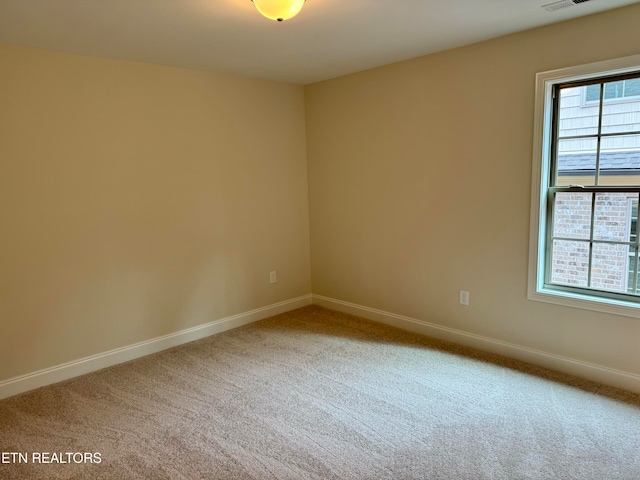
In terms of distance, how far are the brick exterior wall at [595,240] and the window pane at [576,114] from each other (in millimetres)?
422

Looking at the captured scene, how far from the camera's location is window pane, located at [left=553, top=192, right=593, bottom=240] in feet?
9.60

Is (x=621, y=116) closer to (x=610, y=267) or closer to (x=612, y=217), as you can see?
(x=612, y=217)

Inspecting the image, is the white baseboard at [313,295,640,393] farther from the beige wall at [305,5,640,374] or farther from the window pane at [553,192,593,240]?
the window pane at [553,192,593,240]

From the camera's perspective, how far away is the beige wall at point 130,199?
9.61ft

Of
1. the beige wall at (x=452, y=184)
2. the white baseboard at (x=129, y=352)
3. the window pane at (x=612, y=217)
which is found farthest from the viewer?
the white baseboard at (x=129, y=352)

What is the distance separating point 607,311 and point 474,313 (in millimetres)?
927

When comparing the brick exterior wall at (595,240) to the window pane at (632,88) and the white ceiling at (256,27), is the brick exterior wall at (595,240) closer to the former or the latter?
the window pane at (632,88)

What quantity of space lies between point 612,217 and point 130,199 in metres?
3.46

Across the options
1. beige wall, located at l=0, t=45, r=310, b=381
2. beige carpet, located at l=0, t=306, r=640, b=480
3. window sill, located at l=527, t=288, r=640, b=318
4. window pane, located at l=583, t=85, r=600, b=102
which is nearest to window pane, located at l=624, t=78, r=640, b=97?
window pane, located at l=583, t=85, r=600, b=102

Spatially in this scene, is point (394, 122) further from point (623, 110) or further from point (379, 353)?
point (379, 353)

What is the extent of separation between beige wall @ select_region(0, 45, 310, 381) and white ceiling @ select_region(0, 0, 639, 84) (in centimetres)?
30

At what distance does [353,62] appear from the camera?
361 cm

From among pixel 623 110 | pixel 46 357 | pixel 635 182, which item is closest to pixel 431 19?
pixel 623 110

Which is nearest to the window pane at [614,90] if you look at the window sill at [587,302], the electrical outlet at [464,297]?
the window sill at [587,302]
